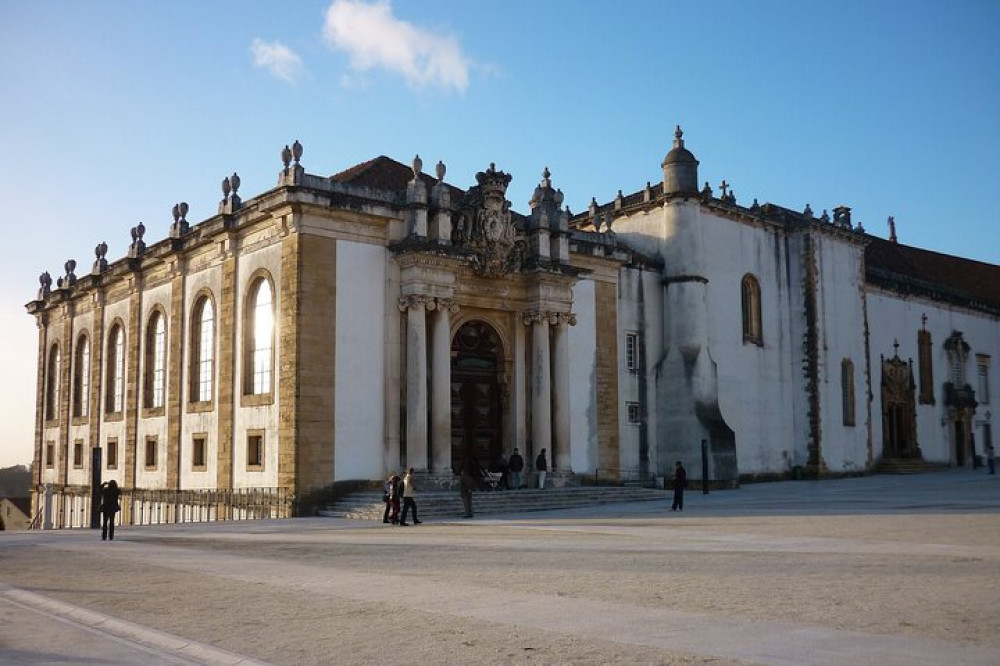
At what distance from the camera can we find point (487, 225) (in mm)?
32031

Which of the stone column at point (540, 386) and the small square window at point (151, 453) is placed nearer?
the stone column at point (540, 386)

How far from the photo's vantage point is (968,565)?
12906mm

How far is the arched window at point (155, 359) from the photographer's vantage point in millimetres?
36812

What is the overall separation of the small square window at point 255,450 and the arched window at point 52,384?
21.3 metres

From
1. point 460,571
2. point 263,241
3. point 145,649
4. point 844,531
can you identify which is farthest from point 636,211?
point 145,649

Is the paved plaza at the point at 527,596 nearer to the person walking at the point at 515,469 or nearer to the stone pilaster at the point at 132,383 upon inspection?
the person walking at the point at 515,469

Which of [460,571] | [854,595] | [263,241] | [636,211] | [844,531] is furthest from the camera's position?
[636,211]

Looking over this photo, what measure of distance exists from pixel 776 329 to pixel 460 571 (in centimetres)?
3201

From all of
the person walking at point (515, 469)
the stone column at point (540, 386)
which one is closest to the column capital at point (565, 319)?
the stone column at point (540, 386)

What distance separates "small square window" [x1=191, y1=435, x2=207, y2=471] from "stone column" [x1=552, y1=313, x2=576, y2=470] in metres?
11.6

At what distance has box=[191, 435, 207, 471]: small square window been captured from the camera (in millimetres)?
33006

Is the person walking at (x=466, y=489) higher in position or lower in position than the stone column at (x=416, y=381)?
lower

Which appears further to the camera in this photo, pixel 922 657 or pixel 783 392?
pixel 783 392

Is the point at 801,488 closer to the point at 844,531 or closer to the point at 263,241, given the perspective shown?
the point at 844,531
